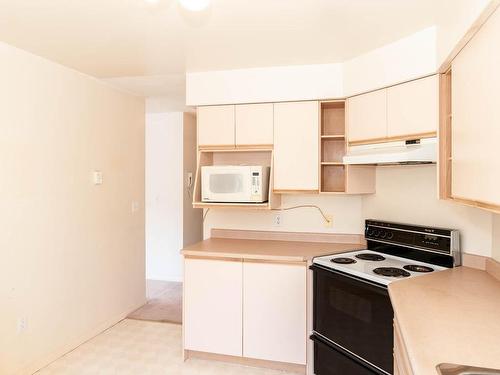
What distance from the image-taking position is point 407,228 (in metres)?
2.50

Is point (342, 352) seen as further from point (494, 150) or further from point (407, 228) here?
point (494, 150)

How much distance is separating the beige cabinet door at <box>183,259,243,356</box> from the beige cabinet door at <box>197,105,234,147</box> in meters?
0.96

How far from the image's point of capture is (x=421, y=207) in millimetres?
2564

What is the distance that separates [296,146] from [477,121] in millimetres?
1473

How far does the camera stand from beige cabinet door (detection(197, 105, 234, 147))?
2.95 m

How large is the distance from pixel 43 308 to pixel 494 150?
2.92 meters

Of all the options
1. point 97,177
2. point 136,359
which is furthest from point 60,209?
point 136,359

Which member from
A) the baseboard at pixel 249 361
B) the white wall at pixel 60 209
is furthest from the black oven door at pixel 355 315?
the white wall at pixel 60 209

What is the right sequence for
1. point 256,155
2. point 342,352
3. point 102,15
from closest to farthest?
1. point 102,15
2. point 342,352
3. point 256,155

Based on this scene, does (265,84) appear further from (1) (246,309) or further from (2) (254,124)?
(1) (246,309)

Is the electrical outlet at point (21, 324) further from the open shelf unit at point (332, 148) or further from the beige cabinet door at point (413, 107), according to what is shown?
the beige cabinet door at point (413, 107)

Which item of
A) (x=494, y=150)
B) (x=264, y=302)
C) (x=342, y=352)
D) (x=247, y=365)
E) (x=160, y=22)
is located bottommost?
(x=247, y=365)

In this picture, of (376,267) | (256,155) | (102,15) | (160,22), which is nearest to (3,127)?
(102,15)

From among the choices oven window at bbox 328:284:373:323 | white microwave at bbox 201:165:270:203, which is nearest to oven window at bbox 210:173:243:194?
white microwave at bbox 201:165:270:203
